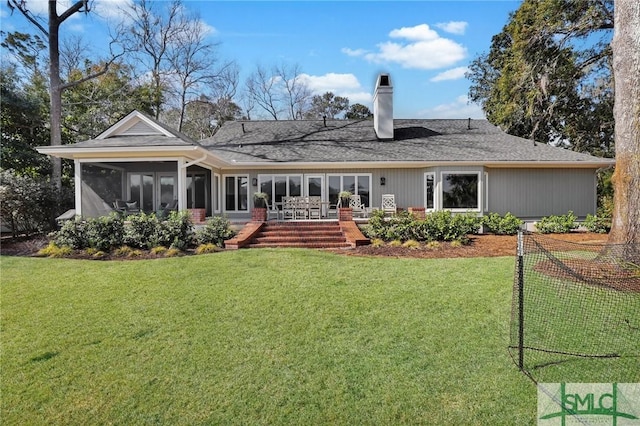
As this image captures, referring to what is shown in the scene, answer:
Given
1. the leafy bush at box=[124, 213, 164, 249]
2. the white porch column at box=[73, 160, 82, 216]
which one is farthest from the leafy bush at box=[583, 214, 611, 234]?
the white porch column at box=[73, 160, 82, 216]

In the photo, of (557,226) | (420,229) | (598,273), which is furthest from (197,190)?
(598,273)

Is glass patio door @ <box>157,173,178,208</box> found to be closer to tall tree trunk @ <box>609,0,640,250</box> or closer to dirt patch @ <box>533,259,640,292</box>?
dirt patch @ <box>533,259,640,292</box>

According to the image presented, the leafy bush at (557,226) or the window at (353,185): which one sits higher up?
the window at (353,185)

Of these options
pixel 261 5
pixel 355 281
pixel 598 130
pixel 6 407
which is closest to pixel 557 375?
pixel 355 281

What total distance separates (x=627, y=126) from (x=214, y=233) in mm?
9315

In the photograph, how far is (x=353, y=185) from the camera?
1499cm

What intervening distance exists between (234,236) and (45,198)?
721 cm

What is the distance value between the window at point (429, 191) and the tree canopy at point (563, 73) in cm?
640

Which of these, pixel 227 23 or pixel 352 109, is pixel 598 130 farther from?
pixel 352 109

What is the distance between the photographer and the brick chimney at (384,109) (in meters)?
16.7

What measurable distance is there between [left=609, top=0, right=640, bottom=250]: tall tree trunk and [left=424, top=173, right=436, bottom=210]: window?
783 centimetres

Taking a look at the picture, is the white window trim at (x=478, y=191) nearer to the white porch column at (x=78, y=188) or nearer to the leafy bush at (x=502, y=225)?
the leafy bush at (x=502, y=225)

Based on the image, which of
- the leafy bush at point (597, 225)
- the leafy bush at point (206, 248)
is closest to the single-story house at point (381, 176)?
the leafy bush at point (597, 225)

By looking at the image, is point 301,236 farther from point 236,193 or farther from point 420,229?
point 236,193
